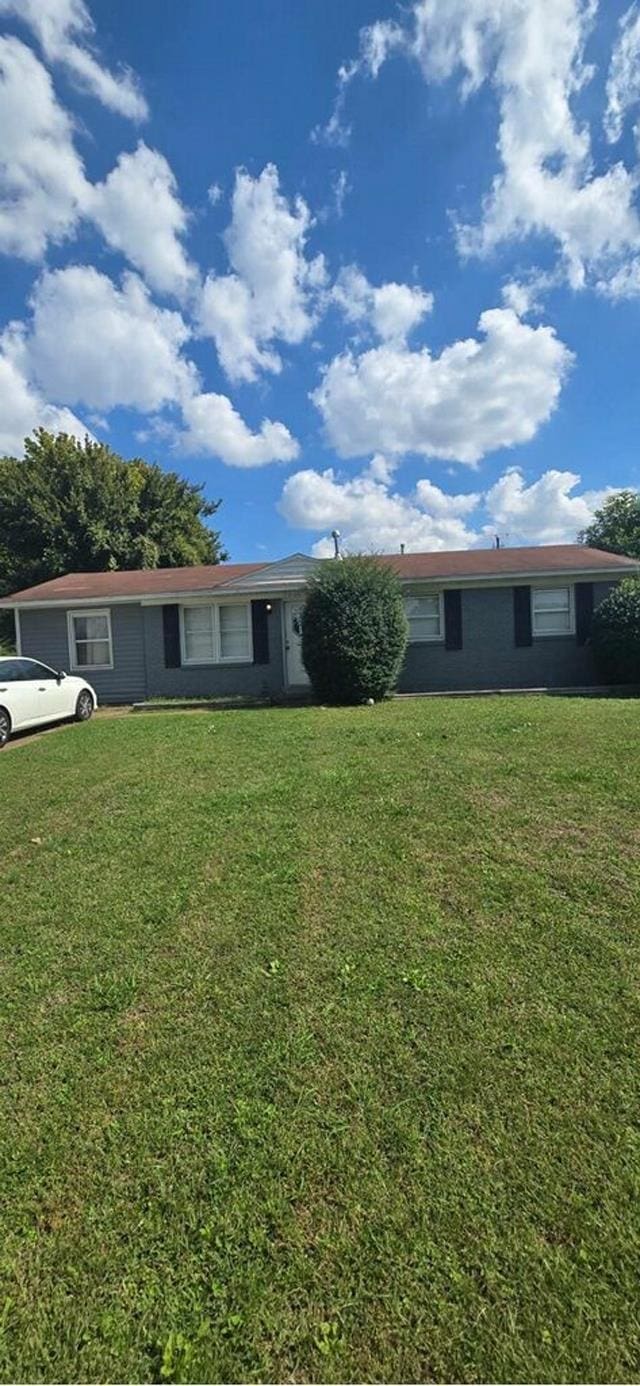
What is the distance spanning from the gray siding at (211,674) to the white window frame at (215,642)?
Result: 0.09 metres

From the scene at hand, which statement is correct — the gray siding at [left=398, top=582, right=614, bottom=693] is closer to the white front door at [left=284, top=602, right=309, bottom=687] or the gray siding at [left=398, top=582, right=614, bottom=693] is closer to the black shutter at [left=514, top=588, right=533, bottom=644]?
the black shutter at [left=514, top=588, right=533, bottom=644]

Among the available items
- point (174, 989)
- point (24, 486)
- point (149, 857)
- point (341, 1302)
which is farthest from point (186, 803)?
point (24, 486)

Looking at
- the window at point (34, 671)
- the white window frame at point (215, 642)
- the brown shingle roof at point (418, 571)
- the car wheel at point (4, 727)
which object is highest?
the brown shingle roof at point (418, 571)

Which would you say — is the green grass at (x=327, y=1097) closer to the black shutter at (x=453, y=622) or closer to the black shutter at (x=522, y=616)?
the black shutter at (x=453, y=622)

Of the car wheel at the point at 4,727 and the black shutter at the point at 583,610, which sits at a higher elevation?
the black shutter at the point at 583,610

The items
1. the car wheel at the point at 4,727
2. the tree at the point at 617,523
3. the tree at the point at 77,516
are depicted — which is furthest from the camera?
the tree at the point at 617,523

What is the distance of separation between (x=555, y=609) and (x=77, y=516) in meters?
21.5

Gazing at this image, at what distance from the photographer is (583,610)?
1390 centimetres

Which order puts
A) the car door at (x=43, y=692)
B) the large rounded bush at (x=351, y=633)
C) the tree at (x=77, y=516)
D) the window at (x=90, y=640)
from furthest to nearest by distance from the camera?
1. the tree at (x=77, y=516)
2. the window at (x=90, y=640)
3. the large rounded bush at (x=351, y=633)
4. the car door at (x=43, y=692)

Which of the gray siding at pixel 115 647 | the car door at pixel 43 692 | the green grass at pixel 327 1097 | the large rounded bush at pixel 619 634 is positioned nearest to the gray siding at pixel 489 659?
the large rounded bush at pixel 619 634

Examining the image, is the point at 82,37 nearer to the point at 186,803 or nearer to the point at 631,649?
the point at 186,803

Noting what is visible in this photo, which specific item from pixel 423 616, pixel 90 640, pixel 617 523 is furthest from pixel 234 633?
pixel 617 523

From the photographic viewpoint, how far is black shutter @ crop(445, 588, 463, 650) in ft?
46.3

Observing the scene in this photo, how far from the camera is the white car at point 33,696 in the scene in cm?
983
